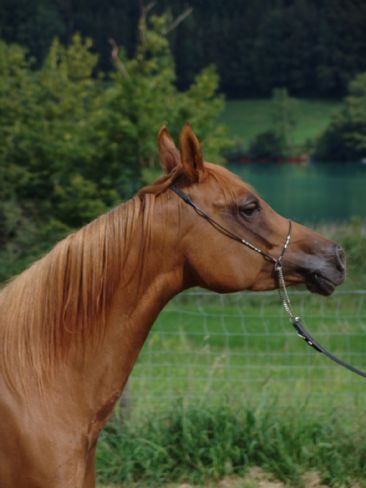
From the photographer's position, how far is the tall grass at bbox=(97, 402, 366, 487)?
4.47 meters

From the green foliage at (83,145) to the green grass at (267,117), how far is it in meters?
12.2

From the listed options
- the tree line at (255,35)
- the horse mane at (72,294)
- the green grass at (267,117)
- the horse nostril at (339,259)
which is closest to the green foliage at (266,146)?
the green grass at (267,117)

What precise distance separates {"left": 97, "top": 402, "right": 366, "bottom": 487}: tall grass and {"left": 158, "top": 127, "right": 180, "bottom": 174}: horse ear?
226 centimetres

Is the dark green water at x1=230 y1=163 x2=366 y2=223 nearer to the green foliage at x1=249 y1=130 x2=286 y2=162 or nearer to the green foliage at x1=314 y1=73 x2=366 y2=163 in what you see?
A: the green foliage at x1=249 y1=130 x2=286 y2=162

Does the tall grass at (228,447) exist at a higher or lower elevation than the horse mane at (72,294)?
lower

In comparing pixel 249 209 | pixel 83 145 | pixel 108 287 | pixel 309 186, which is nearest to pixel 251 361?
pixel 249 209

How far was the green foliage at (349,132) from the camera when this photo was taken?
25594 mm

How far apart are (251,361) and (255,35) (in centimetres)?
2158

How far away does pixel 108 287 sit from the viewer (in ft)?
8.54

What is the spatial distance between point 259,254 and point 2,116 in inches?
446

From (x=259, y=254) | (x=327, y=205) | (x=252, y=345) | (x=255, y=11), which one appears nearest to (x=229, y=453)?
(x=259, y=254)

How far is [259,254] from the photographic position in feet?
8.99

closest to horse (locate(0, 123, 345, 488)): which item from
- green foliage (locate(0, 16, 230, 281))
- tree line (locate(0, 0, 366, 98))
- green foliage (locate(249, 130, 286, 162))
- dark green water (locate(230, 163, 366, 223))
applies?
green foliage (locate(0, 16, 230, 281))

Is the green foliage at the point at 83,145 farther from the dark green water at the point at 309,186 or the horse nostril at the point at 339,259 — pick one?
the dark green water at the point at 309,186
